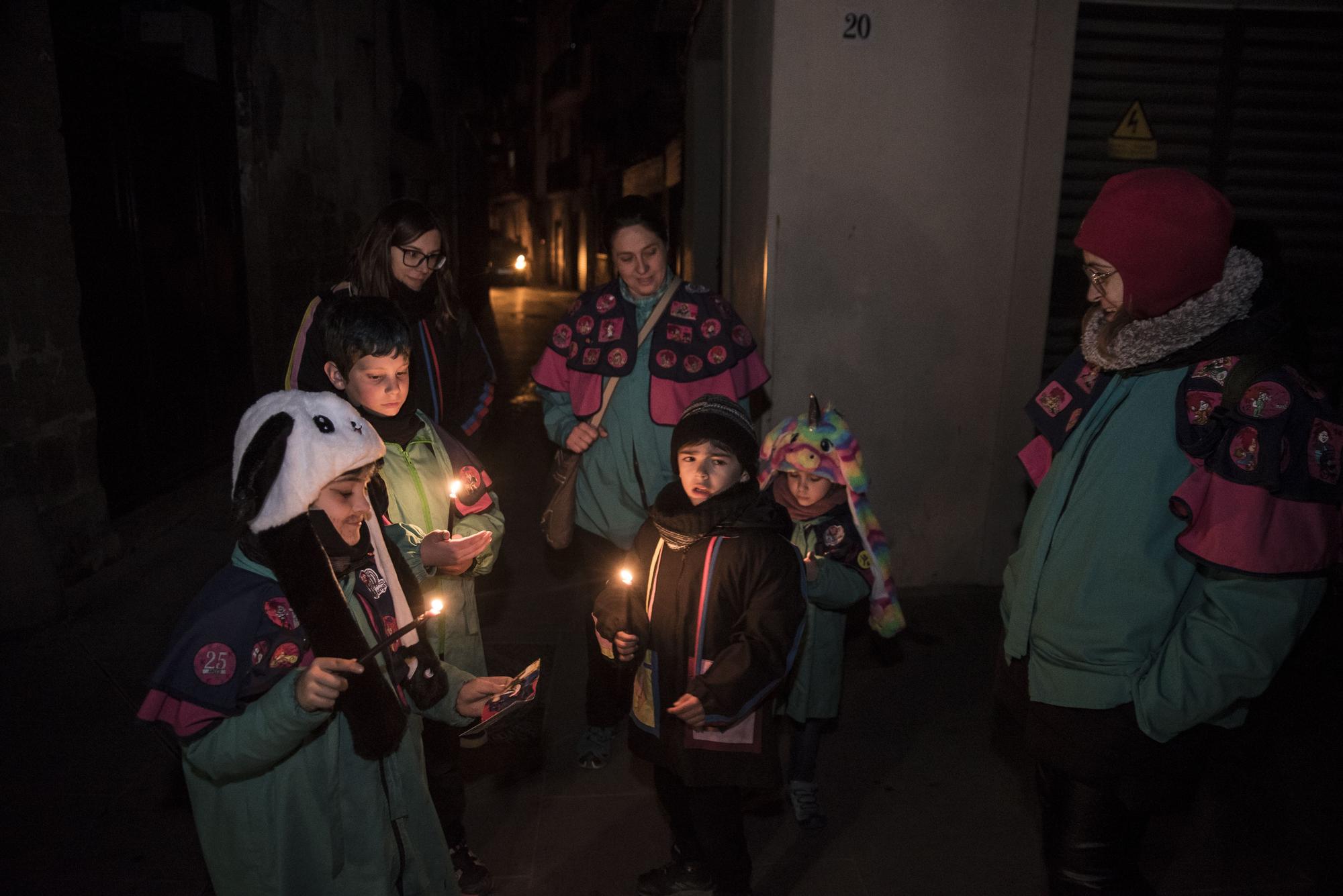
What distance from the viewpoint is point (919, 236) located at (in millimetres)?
5156

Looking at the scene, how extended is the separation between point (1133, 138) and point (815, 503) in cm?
362

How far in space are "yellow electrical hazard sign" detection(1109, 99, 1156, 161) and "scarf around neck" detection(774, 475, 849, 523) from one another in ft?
11.3

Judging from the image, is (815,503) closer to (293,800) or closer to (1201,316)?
(1201,316)

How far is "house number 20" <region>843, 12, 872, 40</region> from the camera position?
4902 mm

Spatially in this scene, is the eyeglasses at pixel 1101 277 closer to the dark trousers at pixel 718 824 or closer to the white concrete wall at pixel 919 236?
the dark trousers at pixel 718 824

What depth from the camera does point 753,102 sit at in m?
5.52

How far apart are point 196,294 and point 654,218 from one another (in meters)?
4.50

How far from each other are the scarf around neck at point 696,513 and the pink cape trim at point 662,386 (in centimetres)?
80

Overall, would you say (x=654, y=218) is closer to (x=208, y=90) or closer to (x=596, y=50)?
(x=208, y=90)

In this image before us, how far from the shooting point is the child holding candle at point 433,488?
2.61 m

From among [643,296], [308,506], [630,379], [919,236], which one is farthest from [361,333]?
[919,236]

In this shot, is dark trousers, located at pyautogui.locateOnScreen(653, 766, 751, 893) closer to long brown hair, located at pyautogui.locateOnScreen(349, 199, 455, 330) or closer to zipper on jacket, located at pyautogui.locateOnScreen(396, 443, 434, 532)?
zipper on jacket, located at pyautogui.locateOnScreen(396, 443, 434, 532)

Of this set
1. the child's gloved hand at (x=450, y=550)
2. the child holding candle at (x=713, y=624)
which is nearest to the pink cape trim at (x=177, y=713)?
the child's gloved hand at (x=450, y=550)

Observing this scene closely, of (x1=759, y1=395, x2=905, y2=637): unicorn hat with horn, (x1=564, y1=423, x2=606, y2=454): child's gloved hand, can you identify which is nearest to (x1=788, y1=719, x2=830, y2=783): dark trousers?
(x1=759, y1=395, x2=905, y2=637): unicorn hat with horn
